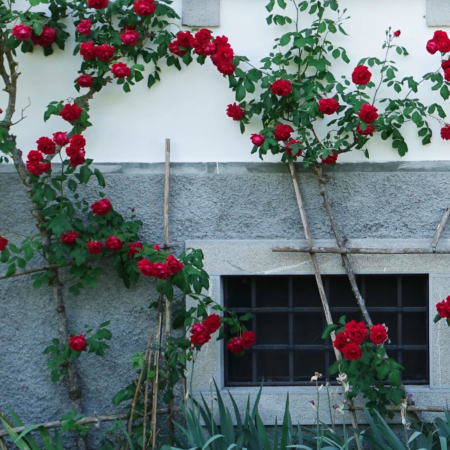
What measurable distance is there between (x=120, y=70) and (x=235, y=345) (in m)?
1.62

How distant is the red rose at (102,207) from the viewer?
332cm

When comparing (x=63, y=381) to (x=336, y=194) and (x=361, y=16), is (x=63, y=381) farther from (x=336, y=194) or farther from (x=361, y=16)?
(x=361, y=16)

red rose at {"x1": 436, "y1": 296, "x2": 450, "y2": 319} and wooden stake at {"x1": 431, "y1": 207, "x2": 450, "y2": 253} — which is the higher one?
wooden stake at {"x1": 431, "y1": 207, "x2": 450, "y2": 253}

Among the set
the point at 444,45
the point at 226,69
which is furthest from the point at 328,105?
the point at 444,45

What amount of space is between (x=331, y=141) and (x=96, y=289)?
1608mm

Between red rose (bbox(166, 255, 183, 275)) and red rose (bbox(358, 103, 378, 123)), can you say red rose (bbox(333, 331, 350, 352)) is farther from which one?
red rose (bbox(358, 103, 378, 123))

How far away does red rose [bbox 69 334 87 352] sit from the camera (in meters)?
3.27

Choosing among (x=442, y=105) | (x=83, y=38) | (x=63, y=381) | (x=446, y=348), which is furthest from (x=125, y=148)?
(x=446, y=348)

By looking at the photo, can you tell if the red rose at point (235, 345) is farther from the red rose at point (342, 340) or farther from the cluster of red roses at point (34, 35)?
the cluster of red roses at point (34, 35)

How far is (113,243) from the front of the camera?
3.24 m

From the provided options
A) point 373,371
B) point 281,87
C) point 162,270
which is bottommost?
point 373,371

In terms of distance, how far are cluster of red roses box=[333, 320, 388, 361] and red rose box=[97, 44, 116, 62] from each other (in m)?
1.91

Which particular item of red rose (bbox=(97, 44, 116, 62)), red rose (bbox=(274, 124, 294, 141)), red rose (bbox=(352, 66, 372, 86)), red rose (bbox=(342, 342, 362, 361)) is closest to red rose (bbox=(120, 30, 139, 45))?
red rose (bbox=(97, 44, 116, 62))

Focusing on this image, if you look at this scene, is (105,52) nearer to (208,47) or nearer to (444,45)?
(208,47)
